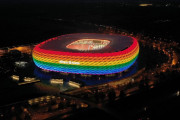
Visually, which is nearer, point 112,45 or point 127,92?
point 127,92

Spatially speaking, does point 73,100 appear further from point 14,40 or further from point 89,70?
point 14,40

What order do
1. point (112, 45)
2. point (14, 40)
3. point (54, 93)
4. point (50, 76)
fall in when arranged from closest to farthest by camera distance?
point (54, 93) < point (50, 76) < point (112, 45) < point (14, 40)

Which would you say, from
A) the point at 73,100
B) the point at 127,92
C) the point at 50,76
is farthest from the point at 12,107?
the point at 127,92

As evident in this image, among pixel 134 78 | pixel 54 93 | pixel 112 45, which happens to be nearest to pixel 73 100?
pixel 54 93

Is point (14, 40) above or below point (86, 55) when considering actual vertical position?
below

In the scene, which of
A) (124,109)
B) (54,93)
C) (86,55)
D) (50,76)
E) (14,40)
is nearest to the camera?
(124,109)

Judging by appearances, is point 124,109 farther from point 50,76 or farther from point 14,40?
point 14,40

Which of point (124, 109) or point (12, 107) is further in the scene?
point (12, 107)

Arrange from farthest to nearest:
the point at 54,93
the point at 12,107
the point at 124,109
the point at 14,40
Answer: the point at 14,40 < the point at 54,93 < the point at 12,107 < the point at 124,109

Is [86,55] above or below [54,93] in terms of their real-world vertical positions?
above
